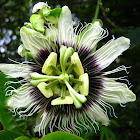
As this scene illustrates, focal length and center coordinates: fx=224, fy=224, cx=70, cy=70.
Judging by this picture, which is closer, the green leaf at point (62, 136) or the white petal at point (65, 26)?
the green leaf at point (62, 136)

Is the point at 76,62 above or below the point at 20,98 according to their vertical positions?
above

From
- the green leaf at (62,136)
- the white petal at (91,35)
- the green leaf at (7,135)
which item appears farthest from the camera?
the white petal at (91,35)

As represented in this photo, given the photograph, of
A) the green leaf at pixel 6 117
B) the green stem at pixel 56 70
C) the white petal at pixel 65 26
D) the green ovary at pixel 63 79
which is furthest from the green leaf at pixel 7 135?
the white petal at pixel 65 26

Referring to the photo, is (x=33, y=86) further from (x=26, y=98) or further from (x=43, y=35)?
(x=43, y=35)

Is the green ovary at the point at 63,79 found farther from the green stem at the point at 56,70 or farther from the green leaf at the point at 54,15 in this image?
the green leaf at the point at 54,15

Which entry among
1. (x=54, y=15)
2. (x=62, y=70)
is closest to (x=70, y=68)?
(x=62, y=70)

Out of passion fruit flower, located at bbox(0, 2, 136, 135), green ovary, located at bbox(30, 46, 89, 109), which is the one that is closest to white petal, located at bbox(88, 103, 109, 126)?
passion fruit flower, located at bbox(0, 2, 136, 135)

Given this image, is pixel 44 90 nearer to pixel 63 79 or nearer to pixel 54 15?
pixel 63 79
